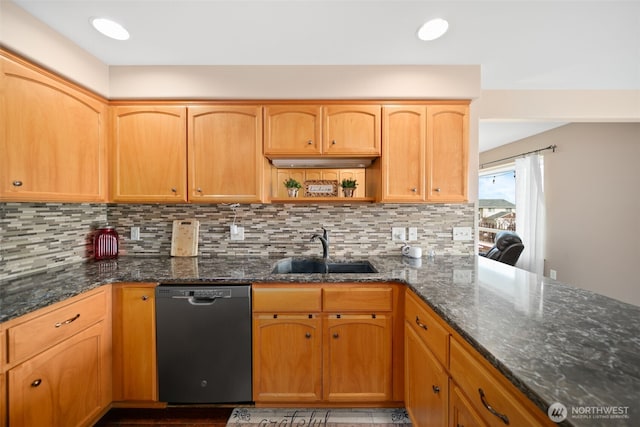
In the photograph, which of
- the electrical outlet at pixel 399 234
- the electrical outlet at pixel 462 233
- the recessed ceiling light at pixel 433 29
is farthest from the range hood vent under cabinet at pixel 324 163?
the electrical outlet at pixel 462 233

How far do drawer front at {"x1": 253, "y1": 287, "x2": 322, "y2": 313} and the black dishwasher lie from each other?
0.11m

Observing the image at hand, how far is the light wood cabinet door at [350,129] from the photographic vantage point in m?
1.85

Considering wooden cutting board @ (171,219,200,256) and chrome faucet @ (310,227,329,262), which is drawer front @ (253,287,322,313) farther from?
→ wooden cutting board @ (171,219,200,256)

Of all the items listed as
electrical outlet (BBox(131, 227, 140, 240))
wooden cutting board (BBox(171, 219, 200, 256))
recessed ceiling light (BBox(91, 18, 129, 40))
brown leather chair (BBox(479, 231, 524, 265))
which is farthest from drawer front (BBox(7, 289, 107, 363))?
brown leather chair (BBox(479, 231, 524, 265))

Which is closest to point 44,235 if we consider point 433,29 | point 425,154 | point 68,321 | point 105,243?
point 105,243

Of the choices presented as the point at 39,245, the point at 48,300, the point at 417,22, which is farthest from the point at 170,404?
the point at 417,22

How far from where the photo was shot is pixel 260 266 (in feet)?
5.86

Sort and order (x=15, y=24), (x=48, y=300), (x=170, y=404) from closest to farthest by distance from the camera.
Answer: (x=48, y=300) → (x=15, y=24) → (x=170, y=404)

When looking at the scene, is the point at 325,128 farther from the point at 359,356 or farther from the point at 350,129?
the point at 359,356

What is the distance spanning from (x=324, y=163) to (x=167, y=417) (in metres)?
2.07

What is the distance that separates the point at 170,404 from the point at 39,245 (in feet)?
4.45

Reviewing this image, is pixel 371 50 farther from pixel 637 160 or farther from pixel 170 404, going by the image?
pixel 637 160

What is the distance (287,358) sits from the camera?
5.02 ft

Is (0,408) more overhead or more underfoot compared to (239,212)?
more underfoot
